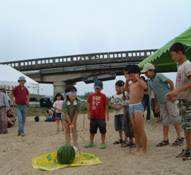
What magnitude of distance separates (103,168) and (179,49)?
2108 mm

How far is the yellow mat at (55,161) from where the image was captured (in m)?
6.71

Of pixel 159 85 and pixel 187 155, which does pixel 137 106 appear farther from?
pixel 187 155

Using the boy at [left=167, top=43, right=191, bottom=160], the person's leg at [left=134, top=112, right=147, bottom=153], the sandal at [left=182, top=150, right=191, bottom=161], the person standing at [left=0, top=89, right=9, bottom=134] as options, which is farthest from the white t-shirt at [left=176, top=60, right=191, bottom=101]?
the person standing at [left=0, top=89, right=9, bottom=134]

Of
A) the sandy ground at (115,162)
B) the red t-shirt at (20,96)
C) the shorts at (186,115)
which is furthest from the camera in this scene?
the red t-shirt at (20,96)

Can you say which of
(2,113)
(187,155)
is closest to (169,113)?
(187,155)

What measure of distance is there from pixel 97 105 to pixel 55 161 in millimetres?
1990

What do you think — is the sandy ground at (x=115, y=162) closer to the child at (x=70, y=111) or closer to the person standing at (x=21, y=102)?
the child at (x=70, y=111)

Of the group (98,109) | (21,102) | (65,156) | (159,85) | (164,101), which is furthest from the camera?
(21,102)

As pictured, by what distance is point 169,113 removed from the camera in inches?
316

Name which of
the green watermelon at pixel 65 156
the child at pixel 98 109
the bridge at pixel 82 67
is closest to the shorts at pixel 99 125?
the child at pixel 98 109

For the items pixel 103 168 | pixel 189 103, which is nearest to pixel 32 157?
pixel 103 168

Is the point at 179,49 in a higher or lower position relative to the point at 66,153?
higher

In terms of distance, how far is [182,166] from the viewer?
596 cm

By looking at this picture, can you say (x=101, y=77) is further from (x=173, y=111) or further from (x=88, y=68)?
(x=173, y=111)
